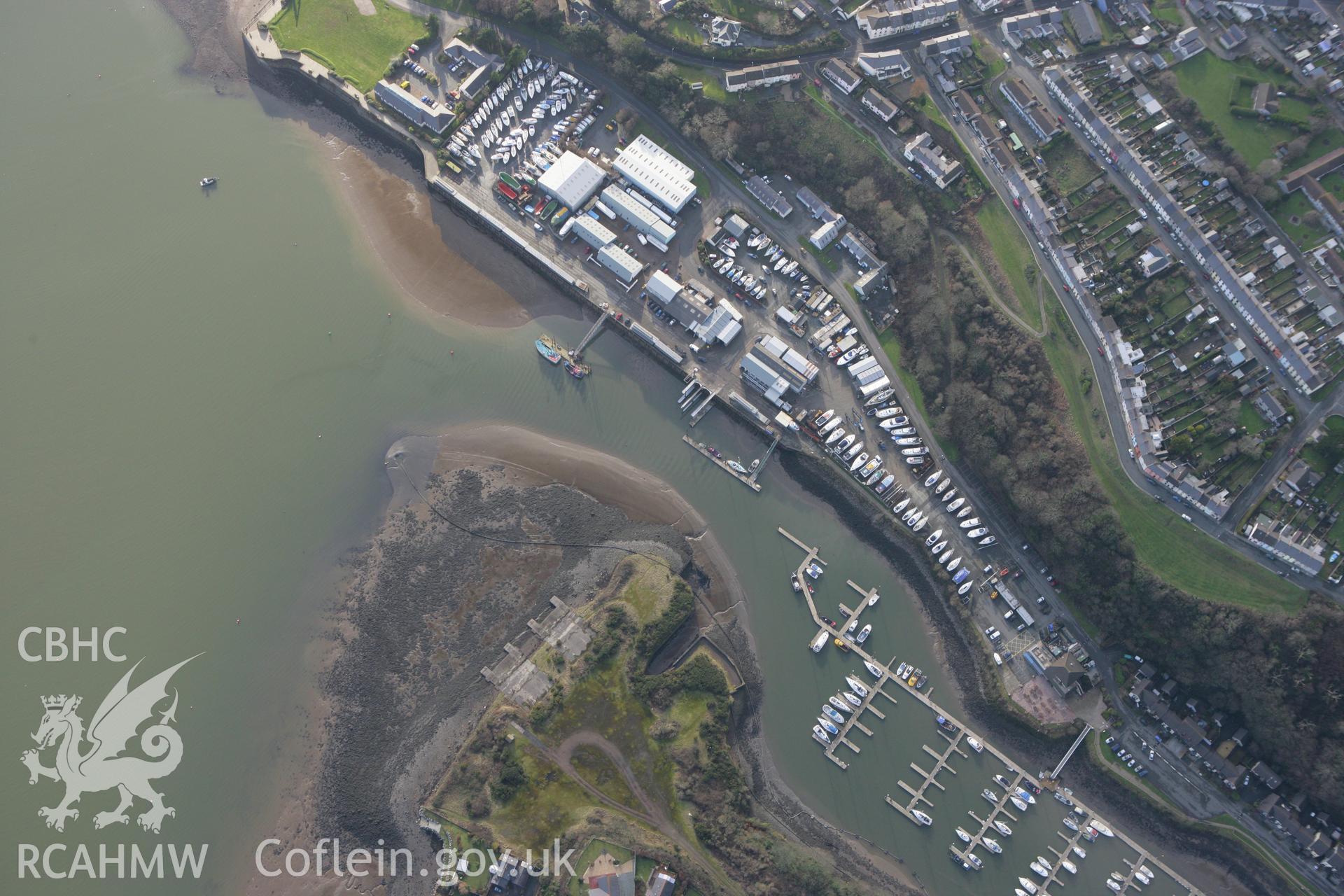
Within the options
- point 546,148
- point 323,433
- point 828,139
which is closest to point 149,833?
point 323,433

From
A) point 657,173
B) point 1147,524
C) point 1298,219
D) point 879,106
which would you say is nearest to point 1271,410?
point 1147,524

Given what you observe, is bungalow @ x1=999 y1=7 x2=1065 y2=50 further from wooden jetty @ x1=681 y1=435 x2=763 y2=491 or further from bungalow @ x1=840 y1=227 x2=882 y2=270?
wooden jetty @ x1=681 y1=435 x2=763 y2=491

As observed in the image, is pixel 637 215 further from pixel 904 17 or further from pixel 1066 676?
pixel 1066 676

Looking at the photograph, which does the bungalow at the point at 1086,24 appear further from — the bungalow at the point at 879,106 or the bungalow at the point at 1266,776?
the bungalow at the point at 1266,776

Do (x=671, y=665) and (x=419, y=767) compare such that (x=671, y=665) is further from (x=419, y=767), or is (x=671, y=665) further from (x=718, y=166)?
(x=718, y=166)

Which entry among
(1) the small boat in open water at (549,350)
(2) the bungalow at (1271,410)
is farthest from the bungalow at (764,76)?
(2) the bungalow at (1271,410)

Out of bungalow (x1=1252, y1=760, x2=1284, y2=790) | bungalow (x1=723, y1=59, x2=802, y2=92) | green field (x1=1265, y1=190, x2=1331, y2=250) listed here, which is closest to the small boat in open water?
bungalow (x1=723, y1=59, x2=802, y2=92)
